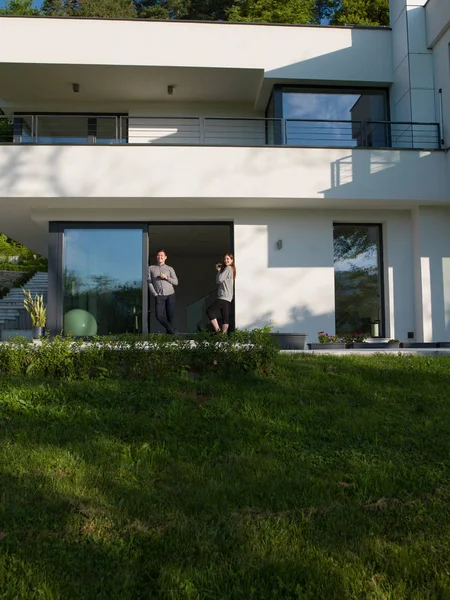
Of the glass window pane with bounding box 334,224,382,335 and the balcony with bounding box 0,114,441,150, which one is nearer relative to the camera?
the balcony with bounding box 0,114,441,150

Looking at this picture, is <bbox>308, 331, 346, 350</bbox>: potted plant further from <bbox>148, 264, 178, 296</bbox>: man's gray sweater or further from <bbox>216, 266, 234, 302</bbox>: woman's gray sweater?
<bbox>148, 264, 178, 296</bbox>: man's gray sweater

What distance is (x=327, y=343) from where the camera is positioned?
34.0 feet

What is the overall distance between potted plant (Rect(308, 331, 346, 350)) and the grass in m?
4.12

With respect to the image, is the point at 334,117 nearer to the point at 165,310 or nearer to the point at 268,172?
the point at 268,172


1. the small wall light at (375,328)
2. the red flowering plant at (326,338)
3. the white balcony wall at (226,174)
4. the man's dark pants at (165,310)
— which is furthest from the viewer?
the small wall light at (375,328)

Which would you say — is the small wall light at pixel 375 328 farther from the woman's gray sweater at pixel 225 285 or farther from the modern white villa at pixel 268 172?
Answer: the woman's gray sweater at pixel 225 285

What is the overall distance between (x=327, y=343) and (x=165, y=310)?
3.08 meters

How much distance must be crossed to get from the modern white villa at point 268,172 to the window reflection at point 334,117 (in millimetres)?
41

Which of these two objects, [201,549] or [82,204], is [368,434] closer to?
[201,549]

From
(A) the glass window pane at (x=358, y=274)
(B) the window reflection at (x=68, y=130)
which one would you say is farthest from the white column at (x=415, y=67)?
(B) the window reflection at (x=68, y=130)

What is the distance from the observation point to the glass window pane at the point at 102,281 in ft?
36.1

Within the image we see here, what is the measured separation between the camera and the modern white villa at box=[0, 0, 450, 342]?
10.4 meters

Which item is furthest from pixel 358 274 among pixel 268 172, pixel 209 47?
pixel 209 47

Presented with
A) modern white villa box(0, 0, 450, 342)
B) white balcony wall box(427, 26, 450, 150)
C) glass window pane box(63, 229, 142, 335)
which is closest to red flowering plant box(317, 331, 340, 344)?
modern white villa box(0, 0, 450, 342)
